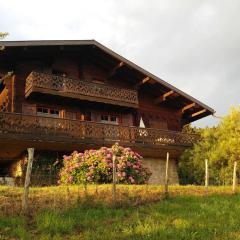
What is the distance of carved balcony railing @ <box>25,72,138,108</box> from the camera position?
22953 mm

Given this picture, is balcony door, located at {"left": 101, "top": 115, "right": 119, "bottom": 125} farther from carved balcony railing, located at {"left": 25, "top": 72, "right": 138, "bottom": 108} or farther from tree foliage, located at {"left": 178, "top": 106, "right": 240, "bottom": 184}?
tree foliage, located at {"left": 178, "top": 106, "right": 240, "bottom": 184}

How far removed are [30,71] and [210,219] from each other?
16.0 meters

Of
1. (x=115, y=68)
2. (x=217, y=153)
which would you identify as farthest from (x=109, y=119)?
(x=217, y=153)

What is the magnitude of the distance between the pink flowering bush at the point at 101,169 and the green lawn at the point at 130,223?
5.77 m

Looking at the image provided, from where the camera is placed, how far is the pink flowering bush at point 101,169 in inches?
741

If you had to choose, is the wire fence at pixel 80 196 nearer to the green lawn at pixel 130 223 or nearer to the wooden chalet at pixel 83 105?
the green lawn at pixel 130 223

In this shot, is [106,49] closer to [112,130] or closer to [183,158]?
[112,130]

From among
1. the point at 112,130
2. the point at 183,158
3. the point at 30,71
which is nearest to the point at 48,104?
the point at 30,71

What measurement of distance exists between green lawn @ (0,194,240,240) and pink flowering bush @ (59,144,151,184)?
5.77m

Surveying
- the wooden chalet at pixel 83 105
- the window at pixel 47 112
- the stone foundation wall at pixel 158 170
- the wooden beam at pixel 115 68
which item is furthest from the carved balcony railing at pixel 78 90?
the stone foundation wall at pixel 158 170

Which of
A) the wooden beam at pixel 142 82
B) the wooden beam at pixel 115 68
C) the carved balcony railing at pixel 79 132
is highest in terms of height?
the wooden beam at pixel 115 68

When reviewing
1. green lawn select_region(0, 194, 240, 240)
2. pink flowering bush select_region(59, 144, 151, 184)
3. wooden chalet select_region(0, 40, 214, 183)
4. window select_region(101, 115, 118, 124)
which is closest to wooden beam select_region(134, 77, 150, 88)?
wooden chalet select_region(0, 40, 214, 183)

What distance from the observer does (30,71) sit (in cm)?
2502

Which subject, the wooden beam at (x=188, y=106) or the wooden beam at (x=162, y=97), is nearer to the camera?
the wooden beam at (x=162, y=97)
